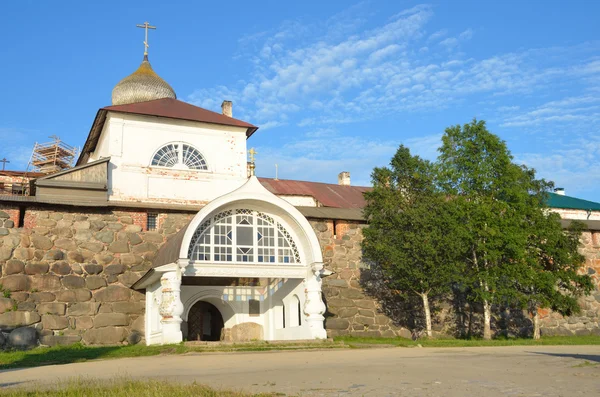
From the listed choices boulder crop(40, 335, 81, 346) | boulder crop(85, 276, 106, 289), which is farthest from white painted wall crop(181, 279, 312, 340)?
boulder crop(40, 335, 81, 346)

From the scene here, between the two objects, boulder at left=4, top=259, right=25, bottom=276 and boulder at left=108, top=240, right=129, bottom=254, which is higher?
boulder at left=108, top=240, right=129, bottom=254

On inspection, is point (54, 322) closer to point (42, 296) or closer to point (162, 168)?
point (42, 296)

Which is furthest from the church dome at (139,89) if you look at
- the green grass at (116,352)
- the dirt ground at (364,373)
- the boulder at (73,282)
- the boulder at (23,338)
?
the dirt ground at (364,373)

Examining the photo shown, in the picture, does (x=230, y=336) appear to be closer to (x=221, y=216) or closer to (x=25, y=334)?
(x=221, y=216)

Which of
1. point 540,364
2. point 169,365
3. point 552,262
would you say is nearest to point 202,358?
point 169,365

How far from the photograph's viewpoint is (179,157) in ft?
70.7

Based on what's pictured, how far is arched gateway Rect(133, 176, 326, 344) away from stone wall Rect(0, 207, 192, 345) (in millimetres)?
874

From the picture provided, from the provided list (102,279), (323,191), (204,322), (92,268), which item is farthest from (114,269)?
(323,191)

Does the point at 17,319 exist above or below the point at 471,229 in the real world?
below

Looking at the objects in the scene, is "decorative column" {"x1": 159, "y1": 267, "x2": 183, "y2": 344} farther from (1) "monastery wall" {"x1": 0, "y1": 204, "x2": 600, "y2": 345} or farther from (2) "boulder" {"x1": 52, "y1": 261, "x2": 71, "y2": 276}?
(2) "boulder" {"x1": 52, "y1": 261, "x2": 71, "y2": 276}

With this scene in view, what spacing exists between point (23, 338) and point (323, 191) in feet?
48.4

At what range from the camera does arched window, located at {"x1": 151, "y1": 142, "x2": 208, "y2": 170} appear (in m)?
21.2

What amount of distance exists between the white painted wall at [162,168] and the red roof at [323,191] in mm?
4400

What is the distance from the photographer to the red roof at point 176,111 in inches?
839
